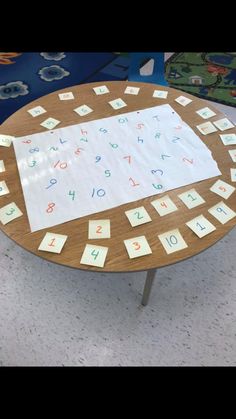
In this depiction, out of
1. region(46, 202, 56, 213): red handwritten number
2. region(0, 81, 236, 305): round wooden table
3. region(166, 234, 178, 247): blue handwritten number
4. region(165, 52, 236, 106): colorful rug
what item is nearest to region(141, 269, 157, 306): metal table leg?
region(0, 81, 236, 305): round wooden table

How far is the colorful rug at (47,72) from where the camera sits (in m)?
2.70

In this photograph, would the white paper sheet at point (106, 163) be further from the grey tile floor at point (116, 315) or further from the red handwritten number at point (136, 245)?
the grey tile floor at point (116, 315)

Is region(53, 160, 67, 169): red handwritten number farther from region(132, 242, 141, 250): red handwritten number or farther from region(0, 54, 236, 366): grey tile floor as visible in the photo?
region(0, 54, 236, 366): grey tile floor

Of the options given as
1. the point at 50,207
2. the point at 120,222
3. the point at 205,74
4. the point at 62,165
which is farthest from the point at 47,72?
the point at 120,222

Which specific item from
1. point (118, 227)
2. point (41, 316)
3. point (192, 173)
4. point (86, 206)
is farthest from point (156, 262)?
point (41, 316)

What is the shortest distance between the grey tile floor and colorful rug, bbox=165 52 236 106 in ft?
4.95

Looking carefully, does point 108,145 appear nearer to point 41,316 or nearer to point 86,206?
point 86,206

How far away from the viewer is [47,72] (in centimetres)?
293

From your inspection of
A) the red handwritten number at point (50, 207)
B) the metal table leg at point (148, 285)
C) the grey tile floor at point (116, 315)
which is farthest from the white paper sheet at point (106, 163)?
the grey tile floor at point (116, 315)

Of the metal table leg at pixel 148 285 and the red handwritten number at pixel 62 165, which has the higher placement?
the red handwritten number at pixel 62 165

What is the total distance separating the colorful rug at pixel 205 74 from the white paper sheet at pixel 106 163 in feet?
4.46

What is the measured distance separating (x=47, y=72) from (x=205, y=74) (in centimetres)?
142

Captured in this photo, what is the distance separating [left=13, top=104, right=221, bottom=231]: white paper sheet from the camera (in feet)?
3.97

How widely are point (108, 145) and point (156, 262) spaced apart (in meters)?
0.60
